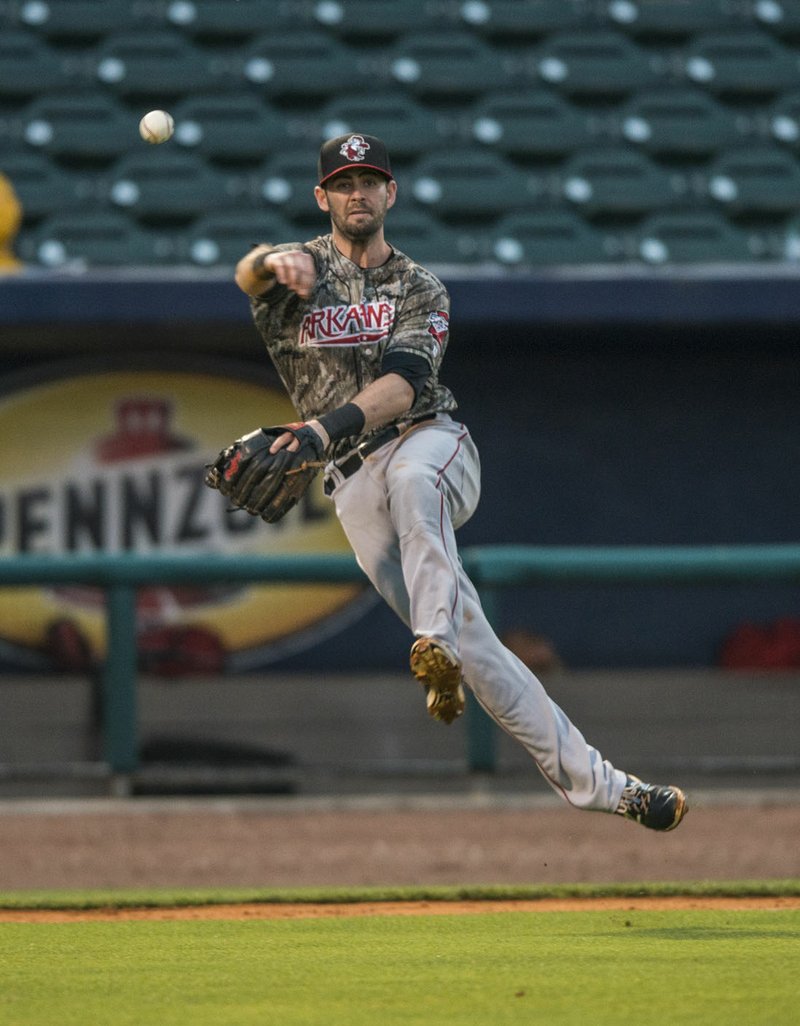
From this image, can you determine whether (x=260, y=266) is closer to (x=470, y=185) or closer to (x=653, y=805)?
(x=653, y=805)

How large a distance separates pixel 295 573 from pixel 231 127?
11.4ft

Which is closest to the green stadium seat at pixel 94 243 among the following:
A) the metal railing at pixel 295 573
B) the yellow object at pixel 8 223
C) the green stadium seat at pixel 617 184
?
the yellow object at pixel 8 223

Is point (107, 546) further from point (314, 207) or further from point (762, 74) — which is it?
point (762, 74)

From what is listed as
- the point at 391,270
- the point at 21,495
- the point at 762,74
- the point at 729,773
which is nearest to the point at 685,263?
the point at 762,74

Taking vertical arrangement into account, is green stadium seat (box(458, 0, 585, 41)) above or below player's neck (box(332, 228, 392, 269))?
above

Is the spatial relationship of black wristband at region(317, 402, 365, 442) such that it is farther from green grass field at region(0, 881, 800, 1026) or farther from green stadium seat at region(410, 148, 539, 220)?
green stadium seat at region(410, 148, 539, 220)

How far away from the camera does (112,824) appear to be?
7984 mm

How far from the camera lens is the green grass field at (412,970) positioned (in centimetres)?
336

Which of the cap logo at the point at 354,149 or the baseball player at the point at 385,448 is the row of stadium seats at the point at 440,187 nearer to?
the baseball player at the point at 385,448

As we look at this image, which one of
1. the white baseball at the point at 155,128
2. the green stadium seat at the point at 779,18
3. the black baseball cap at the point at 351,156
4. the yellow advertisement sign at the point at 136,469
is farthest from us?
the green stadium seat at the point at 779,18

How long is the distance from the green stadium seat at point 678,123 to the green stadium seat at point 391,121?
1110 millimetres

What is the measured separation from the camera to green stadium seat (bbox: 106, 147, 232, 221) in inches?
417

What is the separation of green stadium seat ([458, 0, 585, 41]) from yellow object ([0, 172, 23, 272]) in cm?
Result: 297

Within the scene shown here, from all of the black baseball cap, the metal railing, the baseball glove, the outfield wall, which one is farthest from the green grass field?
the outfield wall
